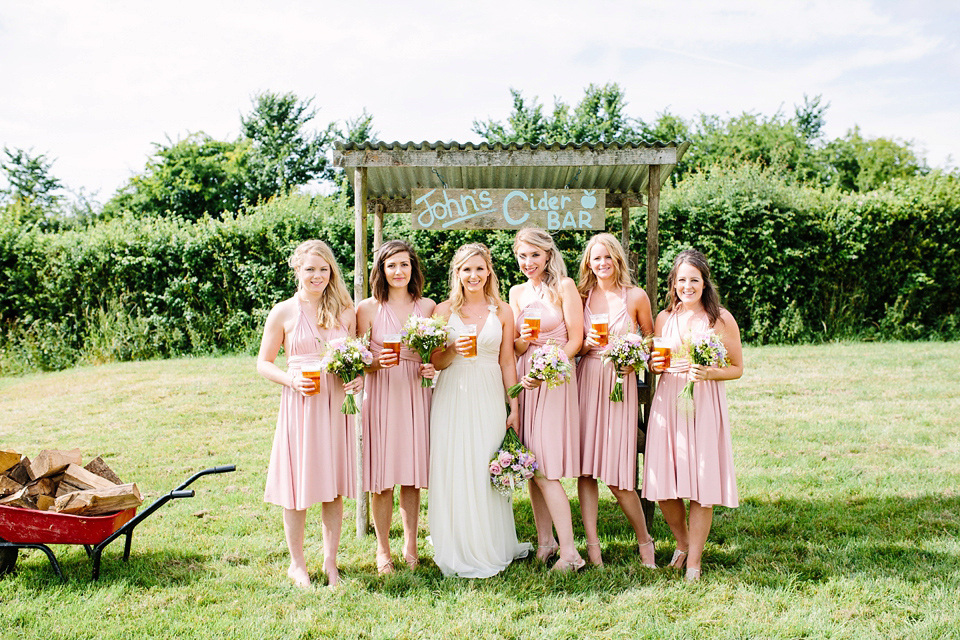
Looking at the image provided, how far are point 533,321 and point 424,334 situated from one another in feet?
2.49

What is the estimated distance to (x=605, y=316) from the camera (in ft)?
14.3

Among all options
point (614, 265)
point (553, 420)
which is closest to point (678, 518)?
point (553, 420)

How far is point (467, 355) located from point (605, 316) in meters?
0.96

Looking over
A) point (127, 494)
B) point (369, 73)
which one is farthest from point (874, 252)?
point (369, 73)

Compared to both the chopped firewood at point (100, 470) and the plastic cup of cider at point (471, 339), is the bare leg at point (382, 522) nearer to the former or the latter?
the plastic cup of cider at point (471, 339)

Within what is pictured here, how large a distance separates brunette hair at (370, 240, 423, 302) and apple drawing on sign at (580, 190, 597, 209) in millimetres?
1372

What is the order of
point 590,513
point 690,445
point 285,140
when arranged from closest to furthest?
1. point 690,445
2. point 590,513
3. point 285,140

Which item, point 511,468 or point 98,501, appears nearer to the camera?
point 98,501

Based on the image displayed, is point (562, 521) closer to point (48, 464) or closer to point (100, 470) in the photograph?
point (100, 470)

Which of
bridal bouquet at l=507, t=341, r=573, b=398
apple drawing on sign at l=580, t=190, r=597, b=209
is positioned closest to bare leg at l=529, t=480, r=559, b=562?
bridal bouquet at l=507, t=341, r=573, b=398

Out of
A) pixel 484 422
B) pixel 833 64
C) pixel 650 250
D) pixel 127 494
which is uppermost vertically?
pixel 833 64

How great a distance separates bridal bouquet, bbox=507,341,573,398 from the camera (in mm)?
4184

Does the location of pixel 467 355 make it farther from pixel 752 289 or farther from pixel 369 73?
pixel 369 73

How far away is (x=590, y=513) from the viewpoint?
4.62 metres
